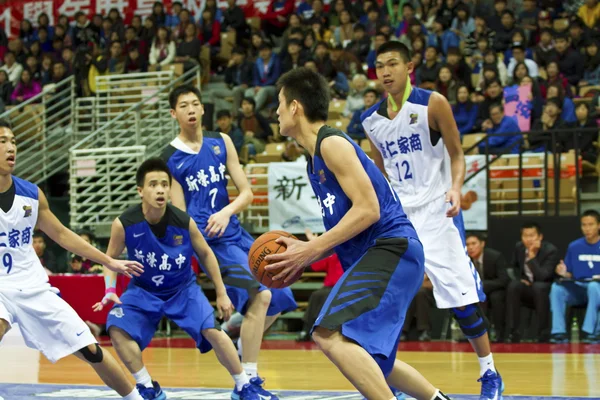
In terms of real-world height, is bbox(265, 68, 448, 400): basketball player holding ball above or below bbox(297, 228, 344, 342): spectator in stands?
above

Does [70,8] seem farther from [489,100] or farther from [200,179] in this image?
[200,179]

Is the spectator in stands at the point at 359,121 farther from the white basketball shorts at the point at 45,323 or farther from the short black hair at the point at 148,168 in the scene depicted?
the white basketball shorts at the point at 45,323

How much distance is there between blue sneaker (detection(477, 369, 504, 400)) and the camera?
229 inches

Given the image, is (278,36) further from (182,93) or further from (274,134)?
(182,93)

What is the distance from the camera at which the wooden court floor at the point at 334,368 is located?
6.90 m

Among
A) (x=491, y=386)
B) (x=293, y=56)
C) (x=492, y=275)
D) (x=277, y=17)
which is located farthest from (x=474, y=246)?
(x=277, y=17)

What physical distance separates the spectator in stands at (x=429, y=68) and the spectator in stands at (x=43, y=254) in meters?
6.00

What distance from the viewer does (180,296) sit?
640 centimetres

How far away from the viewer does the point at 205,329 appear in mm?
6160

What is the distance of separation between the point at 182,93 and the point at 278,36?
1177cm

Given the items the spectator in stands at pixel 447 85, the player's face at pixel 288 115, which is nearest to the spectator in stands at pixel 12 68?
the spectator in stands at pixel 447 85

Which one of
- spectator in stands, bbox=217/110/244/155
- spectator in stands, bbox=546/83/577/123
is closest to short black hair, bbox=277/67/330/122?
spectator in stands, bbox=546/83/577/123

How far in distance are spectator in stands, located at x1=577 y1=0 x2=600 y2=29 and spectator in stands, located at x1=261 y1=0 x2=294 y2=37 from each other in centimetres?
553

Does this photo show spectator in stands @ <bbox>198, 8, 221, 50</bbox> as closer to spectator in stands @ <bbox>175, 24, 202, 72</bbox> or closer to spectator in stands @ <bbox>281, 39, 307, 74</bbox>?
spectator in stands @ <bbox>175, 24, 202, 72</bbox>
